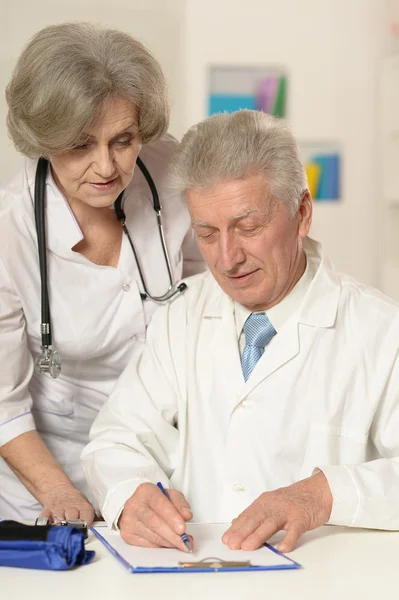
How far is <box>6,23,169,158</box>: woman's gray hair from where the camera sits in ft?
5.65

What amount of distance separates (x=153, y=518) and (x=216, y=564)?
18 centimetres

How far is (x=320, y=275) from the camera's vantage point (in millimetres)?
1824

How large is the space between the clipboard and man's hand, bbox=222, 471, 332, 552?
0.02 meters

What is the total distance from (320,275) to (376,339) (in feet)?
0.62

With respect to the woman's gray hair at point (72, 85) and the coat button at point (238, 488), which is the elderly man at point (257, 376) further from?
the woman's gray hair at point (72, 85)

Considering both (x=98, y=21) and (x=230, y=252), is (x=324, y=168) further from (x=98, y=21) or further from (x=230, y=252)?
(x=230, y=252)

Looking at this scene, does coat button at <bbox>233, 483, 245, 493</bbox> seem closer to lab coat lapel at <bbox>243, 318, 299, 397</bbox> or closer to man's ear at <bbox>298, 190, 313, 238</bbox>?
lab coat lapel at <bbox>243, 318, 299, 397</bbox>

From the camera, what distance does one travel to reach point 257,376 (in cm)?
175

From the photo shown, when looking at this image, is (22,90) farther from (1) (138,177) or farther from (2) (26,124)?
(1) (138,177)

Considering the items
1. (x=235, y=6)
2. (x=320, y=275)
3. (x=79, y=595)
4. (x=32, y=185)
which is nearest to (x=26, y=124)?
(x=32, y=185)

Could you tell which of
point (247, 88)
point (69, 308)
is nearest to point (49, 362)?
point (69, 308)

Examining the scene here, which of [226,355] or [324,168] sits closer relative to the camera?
[226,355]

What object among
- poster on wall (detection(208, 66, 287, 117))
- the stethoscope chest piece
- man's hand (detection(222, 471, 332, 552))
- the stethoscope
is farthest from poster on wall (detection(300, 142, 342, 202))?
man's hand (detection(222, 471, 332, 552))

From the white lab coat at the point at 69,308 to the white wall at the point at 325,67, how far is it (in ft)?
9.42
